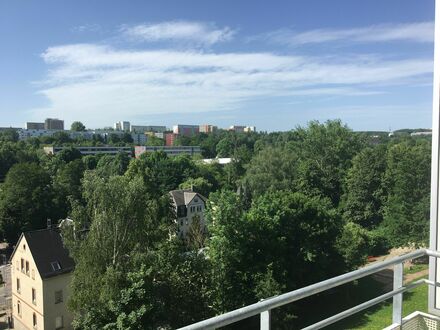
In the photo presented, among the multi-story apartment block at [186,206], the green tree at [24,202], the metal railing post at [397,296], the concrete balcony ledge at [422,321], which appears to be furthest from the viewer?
the multi-story apartment block at [186,206]

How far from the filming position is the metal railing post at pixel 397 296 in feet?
9.50

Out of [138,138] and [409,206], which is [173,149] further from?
[409,206]

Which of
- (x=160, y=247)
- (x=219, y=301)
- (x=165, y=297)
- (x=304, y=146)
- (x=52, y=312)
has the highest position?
(x=304, y=146)

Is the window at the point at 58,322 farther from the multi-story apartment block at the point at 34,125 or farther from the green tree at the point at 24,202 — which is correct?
the multi-story apartment block at the point at 34,125

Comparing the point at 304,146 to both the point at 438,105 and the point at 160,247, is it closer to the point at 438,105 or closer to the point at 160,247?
the point at 160,247

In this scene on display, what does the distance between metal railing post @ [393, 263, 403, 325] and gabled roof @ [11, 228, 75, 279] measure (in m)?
18.8

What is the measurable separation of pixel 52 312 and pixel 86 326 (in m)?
8.12

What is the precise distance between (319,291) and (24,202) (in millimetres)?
42418

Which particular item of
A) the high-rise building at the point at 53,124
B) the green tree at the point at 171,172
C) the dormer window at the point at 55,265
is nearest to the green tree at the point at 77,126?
the high-rise building at the point at 53,124

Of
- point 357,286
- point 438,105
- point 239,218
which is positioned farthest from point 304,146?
point 438,105

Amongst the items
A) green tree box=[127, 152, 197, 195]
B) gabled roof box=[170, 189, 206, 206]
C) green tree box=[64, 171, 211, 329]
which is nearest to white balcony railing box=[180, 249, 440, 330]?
green tree box=[64, 171, 211, 329]

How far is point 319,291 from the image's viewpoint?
2156mm

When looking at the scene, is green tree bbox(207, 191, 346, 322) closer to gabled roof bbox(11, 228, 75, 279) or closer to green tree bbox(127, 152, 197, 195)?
gabled roof bbox(11, 228, 75, 279)

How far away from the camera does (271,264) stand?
55.2 ft
